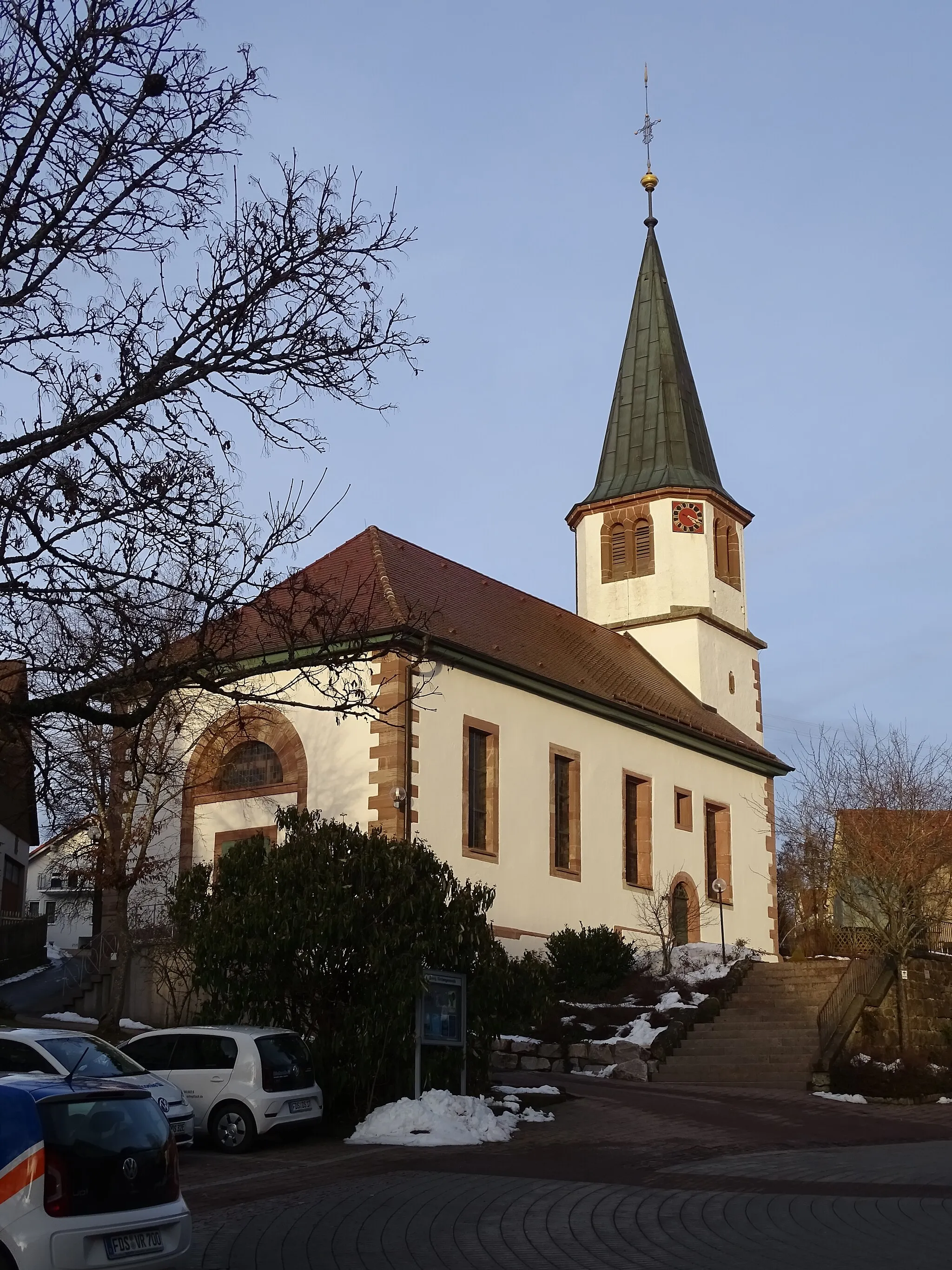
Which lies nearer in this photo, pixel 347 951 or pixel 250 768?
pixel 347 951

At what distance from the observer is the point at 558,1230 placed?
10.4 metres

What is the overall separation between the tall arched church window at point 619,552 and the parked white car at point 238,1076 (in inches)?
1055

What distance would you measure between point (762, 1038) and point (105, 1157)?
18875 millimetres

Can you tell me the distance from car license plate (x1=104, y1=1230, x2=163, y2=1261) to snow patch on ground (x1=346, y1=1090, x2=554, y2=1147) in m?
7.58

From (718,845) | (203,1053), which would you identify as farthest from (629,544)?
(203,1053)

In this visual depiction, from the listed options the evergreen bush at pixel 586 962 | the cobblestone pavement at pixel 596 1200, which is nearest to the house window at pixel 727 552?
the evergreen bush at pixel 586 962

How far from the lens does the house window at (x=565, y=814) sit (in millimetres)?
30141

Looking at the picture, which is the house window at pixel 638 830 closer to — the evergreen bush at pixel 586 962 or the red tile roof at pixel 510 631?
the red tile roof at pixel 510 631

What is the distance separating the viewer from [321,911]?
1644 centimetres

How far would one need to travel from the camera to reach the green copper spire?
41.8 m

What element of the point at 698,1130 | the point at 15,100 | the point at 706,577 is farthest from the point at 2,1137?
the point at 706,577

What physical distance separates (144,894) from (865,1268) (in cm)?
2161

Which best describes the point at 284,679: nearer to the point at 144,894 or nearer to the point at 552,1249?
the point at 144,894

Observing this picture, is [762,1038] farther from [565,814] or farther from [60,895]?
[60,895]
